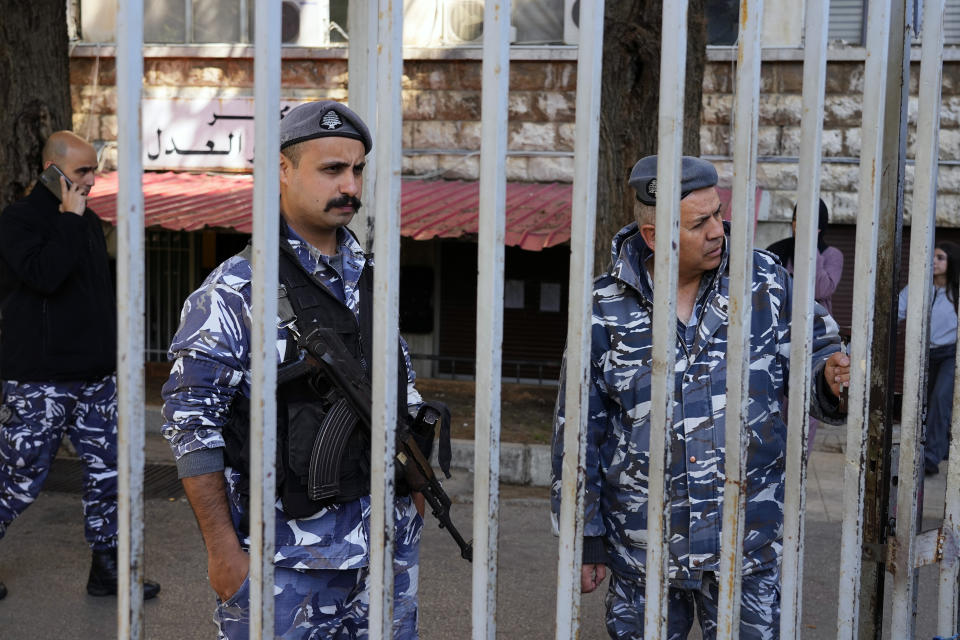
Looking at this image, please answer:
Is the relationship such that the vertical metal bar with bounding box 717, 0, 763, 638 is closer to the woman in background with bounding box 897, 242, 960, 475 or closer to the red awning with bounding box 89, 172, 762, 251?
the woman in background with bounding box 897, 242, 960, 475

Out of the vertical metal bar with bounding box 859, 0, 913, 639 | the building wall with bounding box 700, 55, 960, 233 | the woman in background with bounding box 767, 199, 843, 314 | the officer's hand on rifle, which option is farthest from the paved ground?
the building wall with bounding box 700, 55, 960, 233

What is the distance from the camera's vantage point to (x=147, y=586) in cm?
468

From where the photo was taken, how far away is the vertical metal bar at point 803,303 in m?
1.76

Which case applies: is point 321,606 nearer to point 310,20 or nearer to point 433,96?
point 433,96

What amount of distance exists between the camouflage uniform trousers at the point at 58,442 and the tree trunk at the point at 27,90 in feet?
8.14

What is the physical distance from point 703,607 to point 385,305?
5.52 ft

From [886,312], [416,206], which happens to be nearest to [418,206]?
[416,206]

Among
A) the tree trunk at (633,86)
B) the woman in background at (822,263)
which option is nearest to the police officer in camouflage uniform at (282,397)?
the woman in background at (822,263)

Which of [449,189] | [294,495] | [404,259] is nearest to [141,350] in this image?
[294,495]

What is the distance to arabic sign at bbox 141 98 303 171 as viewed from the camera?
1184cm

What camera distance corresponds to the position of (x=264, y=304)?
5.30 feet

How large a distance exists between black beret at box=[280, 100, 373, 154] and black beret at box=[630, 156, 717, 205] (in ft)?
2.54

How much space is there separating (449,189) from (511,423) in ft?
10.3

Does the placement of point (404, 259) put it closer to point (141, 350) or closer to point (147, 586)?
point (147, 586)
